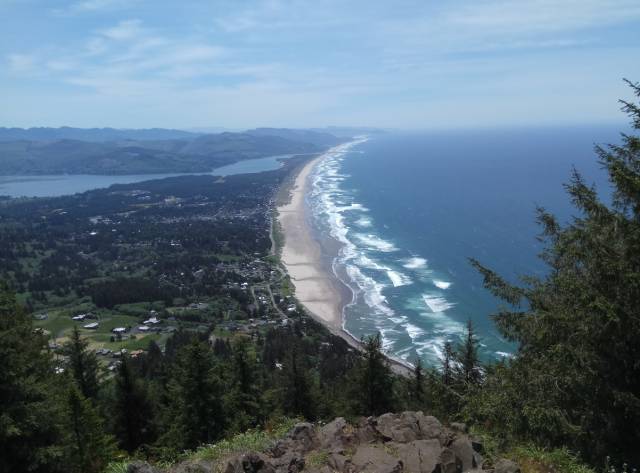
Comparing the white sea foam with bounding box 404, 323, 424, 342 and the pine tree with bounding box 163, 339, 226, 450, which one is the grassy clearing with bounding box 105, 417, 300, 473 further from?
the white sea foam with bounding box 404, 323, 424, 342

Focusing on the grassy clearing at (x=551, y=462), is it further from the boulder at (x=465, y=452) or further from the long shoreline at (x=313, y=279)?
the long shoreline at (x=313, y=279)

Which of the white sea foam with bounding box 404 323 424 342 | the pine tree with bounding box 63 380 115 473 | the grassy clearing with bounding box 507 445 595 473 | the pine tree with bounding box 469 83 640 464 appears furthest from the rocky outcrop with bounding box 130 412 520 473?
the white sea foam with bounding box 404 323 424 342

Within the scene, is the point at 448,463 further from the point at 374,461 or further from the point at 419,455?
the point at 374,461

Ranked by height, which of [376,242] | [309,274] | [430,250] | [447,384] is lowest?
[309,274]

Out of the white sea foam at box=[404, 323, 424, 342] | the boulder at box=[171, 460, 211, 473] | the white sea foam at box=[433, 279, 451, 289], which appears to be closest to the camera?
the boulder at box=[171, 460, 211, 473]

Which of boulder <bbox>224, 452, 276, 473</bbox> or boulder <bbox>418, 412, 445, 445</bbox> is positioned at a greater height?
boulder <bbox>418, 412, 445, 445</bbox>

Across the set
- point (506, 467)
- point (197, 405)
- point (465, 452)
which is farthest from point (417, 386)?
point (506, 467)

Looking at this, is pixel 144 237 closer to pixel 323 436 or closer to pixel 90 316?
pixel 90 316
